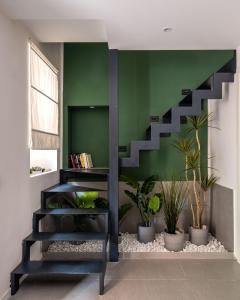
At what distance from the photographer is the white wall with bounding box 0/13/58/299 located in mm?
2691

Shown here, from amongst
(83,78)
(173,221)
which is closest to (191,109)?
(173,221)

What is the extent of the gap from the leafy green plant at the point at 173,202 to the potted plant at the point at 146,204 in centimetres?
16

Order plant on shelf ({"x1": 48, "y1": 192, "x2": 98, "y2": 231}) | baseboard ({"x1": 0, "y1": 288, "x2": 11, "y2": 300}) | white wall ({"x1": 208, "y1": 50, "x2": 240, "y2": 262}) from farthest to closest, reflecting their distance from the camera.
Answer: plant on shelf ({"x1": 48, "y1": 192, "x2": 98, "y2": 231})
white wall ({"x1": 208, "y1": 50, "x2": 240, "y2": 262})
baseboard ({"x1": 0, "y1": 288, "x2": 11, "y2": 300})

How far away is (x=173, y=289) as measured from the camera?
9.56 ft

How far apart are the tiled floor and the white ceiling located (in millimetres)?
2864

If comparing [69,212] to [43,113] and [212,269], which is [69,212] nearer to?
[43,113]

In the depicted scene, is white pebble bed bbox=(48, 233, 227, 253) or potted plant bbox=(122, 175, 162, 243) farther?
potted plant bbox=(122, 175, 162, 243)

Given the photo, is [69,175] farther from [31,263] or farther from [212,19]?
[212,19]

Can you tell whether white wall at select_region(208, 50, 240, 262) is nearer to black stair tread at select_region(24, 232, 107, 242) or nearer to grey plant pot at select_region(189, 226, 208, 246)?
grey plant pot at select_region(189, 226, 208, 246)

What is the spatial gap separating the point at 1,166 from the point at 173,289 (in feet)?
7.26

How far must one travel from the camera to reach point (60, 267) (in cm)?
299

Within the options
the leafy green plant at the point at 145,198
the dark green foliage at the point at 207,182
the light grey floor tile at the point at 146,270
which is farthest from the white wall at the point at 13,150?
the dark green foliage at the point at 207,182

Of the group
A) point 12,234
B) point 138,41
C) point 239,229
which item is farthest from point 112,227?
point 138,41

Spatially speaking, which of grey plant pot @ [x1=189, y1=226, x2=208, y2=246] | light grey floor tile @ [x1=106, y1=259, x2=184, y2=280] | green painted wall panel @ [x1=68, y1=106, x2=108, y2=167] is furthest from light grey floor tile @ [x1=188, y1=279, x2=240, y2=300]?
green painted wall panel @ [x1=68, y1=106, x2=108, y2=167]
